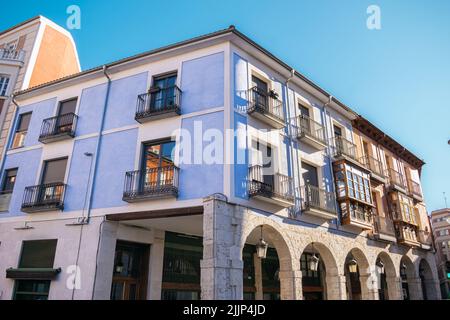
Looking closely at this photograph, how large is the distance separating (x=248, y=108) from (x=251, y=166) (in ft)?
6.52

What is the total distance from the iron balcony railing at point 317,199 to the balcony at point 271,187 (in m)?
0.74

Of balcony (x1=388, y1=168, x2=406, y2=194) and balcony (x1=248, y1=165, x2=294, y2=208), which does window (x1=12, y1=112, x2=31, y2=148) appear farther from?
balcony (x1=388, y1=168, x2=406, y2=194)

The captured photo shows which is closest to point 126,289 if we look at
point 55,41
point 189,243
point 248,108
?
point 189,243

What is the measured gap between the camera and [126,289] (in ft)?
36.9

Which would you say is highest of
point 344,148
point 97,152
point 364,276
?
point 344,148

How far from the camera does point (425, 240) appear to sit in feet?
62.0

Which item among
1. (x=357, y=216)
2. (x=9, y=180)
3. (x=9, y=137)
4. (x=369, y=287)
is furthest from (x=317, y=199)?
(x=9, y=137)

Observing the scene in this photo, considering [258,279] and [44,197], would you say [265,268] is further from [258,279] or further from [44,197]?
[44,197]

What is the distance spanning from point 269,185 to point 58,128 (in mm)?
8696

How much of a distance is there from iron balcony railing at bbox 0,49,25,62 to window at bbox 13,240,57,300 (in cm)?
1005

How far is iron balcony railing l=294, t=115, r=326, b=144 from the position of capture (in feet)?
42.2
